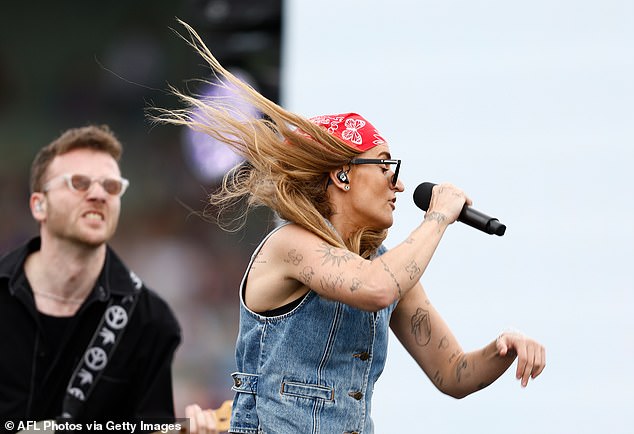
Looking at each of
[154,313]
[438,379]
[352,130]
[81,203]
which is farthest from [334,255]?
[81,203]

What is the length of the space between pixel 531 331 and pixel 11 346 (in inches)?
90.1

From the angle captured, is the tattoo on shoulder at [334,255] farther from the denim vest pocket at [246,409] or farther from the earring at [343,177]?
the denim vest pocket at [246,409]

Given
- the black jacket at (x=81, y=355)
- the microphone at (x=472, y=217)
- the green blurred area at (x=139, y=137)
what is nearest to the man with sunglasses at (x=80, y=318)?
Result: the black jacket at (x=81, y=355)

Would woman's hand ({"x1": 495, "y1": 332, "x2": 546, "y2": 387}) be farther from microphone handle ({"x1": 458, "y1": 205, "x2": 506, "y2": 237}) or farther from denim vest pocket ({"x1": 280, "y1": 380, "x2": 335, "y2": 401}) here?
denim vest pocket ({"x1": 280, "y1": 380, "x2": 335, "y2": 401})

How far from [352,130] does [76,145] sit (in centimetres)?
208

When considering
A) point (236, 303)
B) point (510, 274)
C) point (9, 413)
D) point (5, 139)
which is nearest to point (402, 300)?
point (510, 274)

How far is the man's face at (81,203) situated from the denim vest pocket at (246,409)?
179 cm

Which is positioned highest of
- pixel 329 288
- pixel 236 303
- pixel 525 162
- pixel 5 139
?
pixel 5 139

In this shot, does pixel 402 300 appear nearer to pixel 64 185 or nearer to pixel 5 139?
pixel 64 185

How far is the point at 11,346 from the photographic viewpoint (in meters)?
4.30

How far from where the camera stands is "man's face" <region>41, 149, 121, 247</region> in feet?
14.7

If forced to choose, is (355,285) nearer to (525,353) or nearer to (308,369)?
(308,369)

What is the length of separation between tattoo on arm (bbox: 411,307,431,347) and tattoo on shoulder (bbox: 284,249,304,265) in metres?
0.56

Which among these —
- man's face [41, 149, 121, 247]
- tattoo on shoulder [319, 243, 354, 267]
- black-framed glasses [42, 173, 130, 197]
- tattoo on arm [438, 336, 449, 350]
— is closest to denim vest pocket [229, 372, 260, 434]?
tattoo on shoulder [319, 243, 354, 267]
